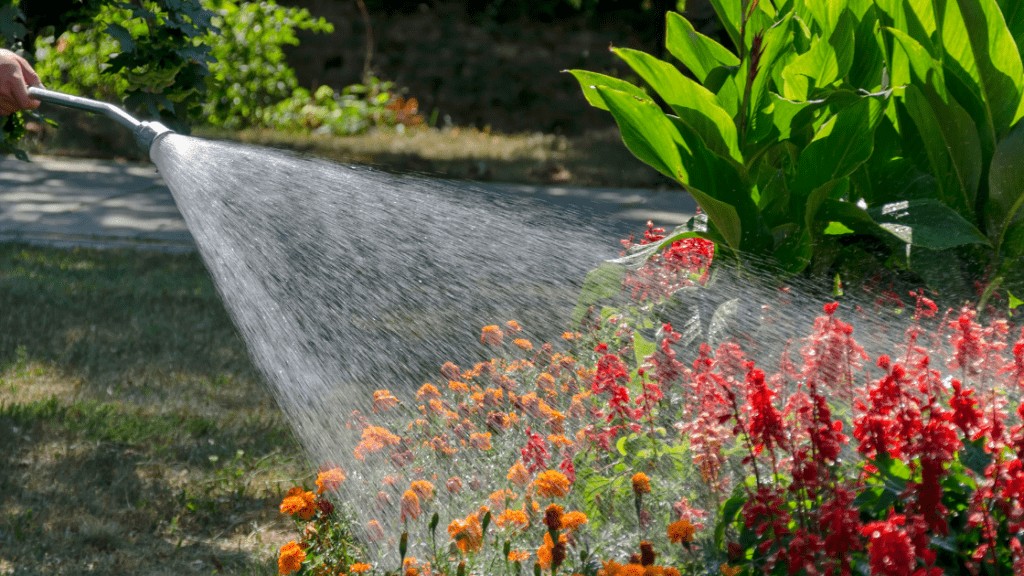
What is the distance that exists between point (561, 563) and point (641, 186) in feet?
21.5

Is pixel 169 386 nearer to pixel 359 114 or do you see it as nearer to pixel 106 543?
pixel 106 543

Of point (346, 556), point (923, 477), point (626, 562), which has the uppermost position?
point (923, 477)

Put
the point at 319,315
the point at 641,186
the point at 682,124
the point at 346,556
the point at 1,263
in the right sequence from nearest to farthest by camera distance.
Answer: the point at 346,556, the point at 682,124, the point at 319,315, the point at 1,263, the point at 641,186

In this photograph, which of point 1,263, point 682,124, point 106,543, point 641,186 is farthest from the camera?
point 641,186

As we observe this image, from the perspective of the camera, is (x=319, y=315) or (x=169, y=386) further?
(x=169, y=386)

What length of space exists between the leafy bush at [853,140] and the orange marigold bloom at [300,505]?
974mm

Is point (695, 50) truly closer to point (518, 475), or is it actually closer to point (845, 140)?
point (845, 140)

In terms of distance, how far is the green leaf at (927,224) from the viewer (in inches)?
96.5

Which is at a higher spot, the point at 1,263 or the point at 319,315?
the point at 319,315

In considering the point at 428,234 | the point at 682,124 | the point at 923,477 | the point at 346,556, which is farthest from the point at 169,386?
the point at 923,477

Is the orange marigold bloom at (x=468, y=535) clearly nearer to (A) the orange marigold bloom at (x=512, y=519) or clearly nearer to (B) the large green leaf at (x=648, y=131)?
(A) the orange marigold bloom at (x=512, y=519)

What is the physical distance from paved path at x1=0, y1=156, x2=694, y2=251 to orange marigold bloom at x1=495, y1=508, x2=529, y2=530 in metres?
4.05

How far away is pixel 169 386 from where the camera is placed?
160 inches

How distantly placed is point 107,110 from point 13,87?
253 mm
